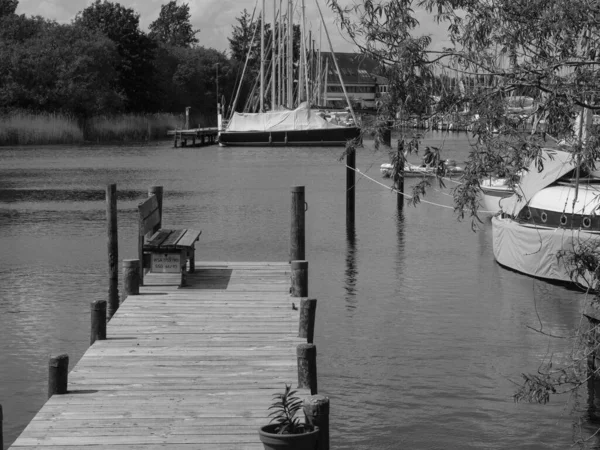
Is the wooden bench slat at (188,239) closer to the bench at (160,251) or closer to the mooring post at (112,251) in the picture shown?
the bench at (160,251)

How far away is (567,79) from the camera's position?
9.20 m

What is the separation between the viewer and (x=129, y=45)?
122250mm

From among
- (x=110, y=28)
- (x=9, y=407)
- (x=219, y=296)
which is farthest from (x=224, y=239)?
(x=110, y=28)

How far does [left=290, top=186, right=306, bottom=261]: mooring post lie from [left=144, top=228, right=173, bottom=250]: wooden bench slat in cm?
231

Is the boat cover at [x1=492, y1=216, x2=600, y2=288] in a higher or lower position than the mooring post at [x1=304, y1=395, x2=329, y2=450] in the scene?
lower

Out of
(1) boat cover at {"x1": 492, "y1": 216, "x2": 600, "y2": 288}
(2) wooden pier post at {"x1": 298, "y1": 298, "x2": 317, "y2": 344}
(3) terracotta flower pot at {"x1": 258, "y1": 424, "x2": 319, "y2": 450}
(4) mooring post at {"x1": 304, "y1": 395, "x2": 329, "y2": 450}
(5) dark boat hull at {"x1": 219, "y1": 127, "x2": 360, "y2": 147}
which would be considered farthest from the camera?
(5) dark boat hull at {"x1": 219, "y1": 127, "x2": 360, "y2": 147}

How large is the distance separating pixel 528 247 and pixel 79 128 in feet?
253

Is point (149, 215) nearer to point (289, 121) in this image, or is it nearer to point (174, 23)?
point (289, 121)

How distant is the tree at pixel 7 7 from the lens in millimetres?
125419

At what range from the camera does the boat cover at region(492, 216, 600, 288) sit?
23.3 m

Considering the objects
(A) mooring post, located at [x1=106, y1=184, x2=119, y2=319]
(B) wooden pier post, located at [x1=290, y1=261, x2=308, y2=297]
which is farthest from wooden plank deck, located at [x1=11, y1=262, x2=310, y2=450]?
(A) mooring post, located at [x1=106, y1=184, x2=119, y2=319]

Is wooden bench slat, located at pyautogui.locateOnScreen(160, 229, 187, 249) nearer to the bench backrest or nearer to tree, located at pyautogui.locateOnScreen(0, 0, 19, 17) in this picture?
the bench backrest

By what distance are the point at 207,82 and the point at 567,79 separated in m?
138

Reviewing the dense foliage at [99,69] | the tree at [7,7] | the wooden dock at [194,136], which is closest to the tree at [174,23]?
the dense foliage at [99,69]
